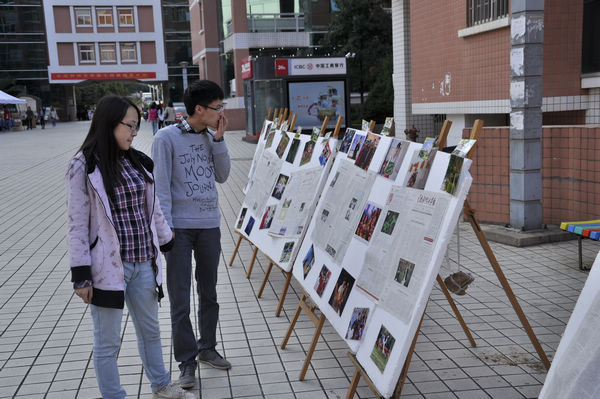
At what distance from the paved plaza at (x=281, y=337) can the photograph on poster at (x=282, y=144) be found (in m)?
1.34

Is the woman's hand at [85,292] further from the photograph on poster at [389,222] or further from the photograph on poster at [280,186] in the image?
the photograph on poster at [280,186]

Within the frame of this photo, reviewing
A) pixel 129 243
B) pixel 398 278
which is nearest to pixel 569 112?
pixel 398 278

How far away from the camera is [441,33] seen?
1190cm

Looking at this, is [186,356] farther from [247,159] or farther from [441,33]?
[247,159]

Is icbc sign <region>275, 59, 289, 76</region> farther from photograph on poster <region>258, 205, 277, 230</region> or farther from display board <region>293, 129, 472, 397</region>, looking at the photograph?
display board <region>293, 129, 472, 397</region>

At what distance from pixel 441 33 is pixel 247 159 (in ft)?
24.8

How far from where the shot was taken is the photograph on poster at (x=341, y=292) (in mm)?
3544

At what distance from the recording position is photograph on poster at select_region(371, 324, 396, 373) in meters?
2.98

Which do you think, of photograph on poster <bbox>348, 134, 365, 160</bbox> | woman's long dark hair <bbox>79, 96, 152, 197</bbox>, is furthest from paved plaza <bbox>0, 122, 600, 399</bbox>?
woman's long dark hair <bbox>79, 96, 152, 197</bbox>

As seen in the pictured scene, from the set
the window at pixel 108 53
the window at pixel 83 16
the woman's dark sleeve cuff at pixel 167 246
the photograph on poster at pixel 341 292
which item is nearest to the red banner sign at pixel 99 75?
the window at pixel 108 53

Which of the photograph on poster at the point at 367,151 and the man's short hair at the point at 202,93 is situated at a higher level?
the man's short hair at the point at 202,93

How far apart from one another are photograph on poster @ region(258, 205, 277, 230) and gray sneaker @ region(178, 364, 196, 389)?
6.02 feet

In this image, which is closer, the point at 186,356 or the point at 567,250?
the point at 186,356

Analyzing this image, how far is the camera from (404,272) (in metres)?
3.03
